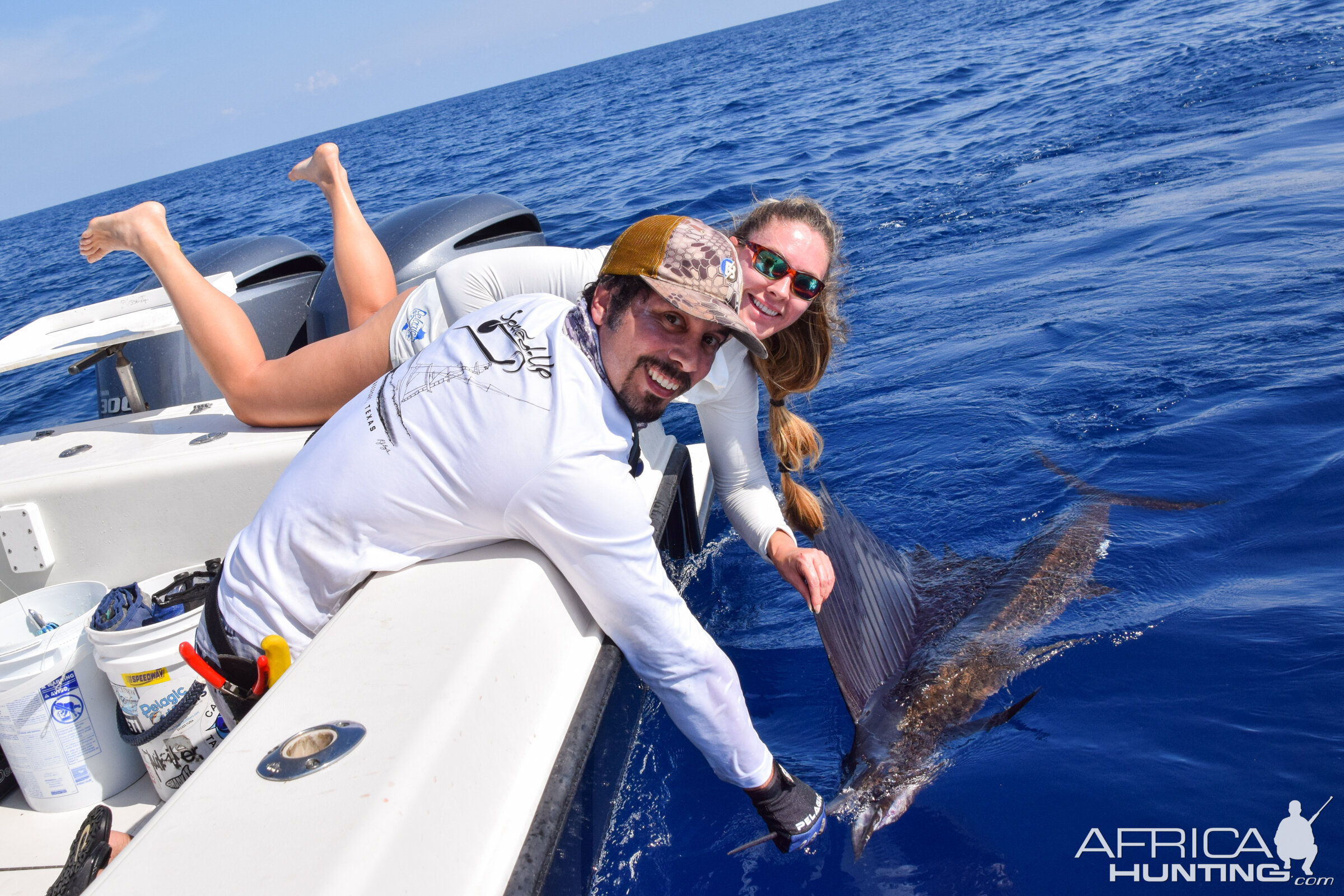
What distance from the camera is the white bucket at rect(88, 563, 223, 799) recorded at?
1.91m

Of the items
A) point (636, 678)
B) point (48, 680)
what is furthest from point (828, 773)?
point (48, 680)

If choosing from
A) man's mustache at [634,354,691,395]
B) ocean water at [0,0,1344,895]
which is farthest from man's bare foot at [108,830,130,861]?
man's mustache at [634,354,691,395]

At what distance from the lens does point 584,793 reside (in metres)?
1.63

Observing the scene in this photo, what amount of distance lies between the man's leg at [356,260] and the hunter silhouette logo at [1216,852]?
239 cm

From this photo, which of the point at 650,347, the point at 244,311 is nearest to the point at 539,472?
the point at 650,347

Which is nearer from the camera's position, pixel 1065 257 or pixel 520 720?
pixel 520 720

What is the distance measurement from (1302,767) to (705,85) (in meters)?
21.8

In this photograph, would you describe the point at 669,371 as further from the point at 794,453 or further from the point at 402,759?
the point at 794,453

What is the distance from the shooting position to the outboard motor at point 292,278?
11.2 ft

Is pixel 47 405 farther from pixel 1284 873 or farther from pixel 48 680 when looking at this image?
pixel 1284 873

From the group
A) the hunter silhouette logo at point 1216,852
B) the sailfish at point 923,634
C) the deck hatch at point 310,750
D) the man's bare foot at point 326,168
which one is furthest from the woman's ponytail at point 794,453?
the man's bare foot at point 326,168

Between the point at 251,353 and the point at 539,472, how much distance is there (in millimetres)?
1512

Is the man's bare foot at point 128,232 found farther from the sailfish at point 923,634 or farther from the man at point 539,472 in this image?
the sailfish at point 923,634

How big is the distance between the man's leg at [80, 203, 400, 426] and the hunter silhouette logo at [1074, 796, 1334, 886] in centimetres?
200
